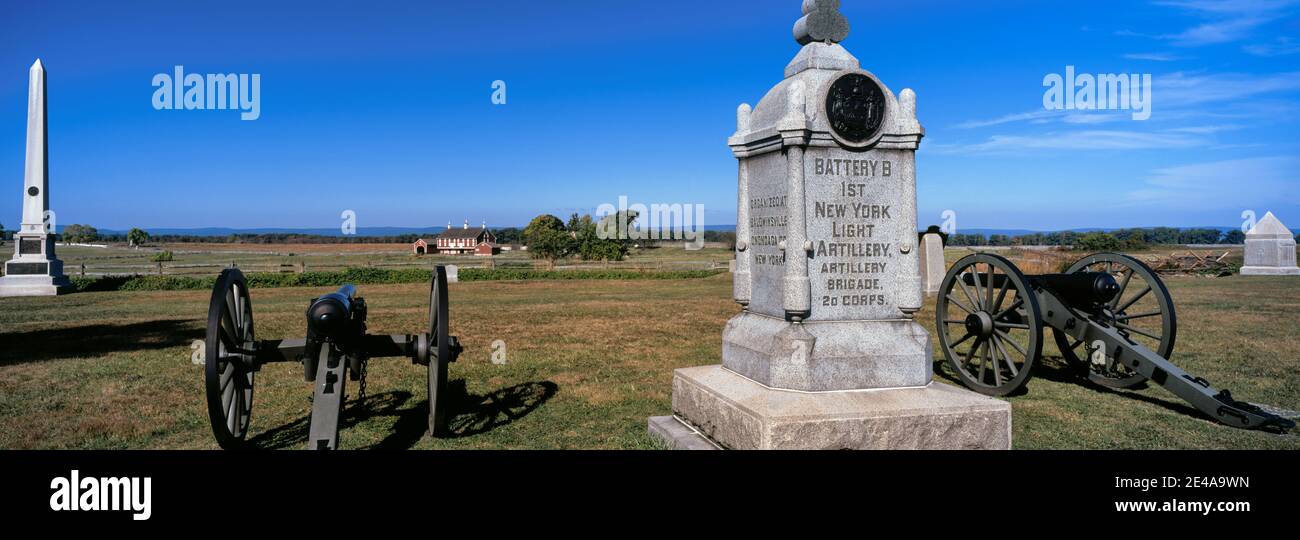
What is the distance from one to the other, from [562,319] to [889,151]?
1213 cm

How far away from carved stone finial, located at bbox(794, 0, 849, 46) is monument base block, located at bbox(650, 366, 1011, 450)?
2.81 meters

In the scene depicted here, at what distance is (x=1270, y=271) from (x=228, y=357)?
3509 cm

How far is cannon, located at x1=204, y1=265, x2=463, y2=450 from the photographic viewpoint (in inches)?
195

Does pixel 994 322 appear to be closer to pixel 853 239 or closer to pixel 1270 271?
pixel 853 239

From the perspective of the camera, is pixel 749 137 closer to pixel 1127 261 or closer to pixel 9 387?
pixel 1127 261

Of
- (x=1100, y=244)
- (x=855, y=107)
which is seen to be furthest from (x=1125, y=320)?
(x=1100, y=244)

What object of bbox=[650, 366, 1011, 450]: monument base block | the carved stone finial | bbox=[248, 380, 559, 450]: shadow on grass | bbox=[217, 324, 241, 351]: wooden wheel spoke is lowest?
bbox=[248, 380, 559, 450]: shadow on grass

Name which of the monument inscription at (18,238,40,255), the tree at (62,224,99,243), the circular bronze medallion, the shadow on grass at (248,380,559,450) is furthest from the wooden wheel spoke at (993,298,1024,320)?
the tree at (62,224,99,243)

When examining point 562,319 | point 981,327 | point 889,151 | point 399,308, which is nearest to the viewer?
point 889,151

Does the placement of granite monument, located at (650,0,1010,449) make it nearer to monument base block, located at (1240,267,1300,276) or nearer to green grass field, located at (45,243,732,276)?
green grass field, located at (45,243,732,276)

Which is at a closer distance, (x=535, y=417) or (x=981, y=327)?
(x=535, y=417)

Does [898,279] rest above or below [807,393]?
above
